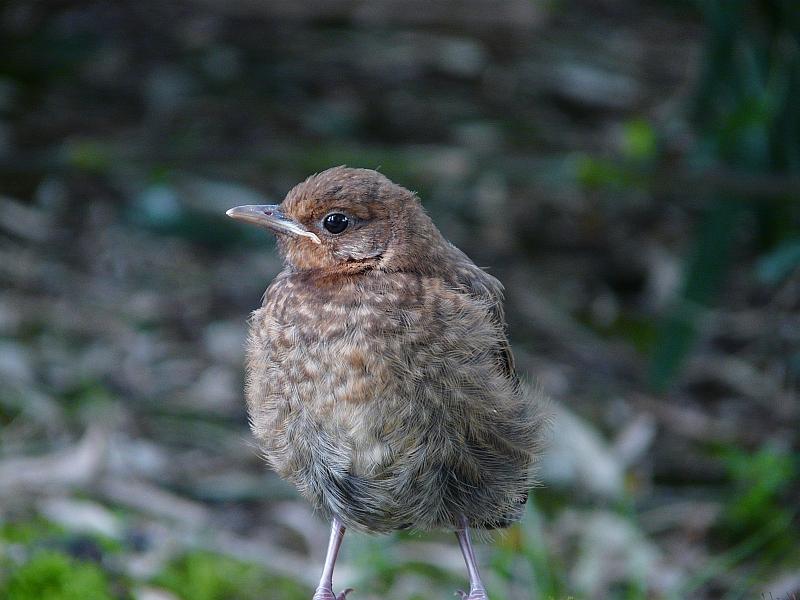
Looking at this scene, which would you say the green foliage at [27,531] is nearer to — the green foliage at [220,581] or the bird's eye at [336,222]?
the green foliage at [220,581]

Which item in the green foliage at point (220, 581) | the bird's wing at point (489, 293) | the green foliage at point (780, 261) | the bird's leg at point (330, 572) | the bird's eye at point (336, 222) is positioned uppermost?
the bird's eye at point (336, 222)

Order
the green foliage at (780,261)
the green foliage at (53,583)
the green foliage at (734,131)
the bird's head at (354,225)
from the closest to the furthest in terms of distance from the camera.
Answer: the bird's head at (354,225), the green foliage at (53,583), the green foliage at (780,261), the green foliage at (734,131)

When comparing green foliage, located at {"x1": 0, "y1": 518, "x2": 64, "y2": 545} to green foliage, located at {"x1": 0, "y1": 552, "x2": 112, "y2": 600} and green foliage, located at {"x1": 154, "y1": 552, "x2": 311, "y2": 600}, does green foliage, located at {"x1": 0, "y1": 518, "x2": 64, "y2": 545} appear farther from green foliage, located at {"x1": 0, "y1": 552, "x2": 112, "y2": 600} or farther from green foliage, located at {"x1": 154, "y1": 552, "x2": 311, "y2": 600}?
green foliage, located at {"x1": 154, "y1": 552, "x2": 311, "y2": 600}

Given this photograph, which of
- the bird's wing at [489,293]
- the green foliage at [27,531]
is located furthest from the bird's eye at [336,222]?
the green foliage at [27,531]

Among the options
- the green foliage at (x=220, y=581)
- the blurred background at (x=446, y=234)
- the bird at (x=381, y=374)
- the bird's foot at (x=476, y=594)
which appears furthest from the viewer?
the blurred background at (x=446, y=234)

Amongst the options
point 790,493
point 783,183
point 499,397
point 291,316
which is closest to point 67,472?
point 291,316

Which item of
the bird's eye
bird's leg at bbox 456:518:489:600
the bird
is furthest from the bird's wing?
bird's leg at bbox 456:518:489:600
